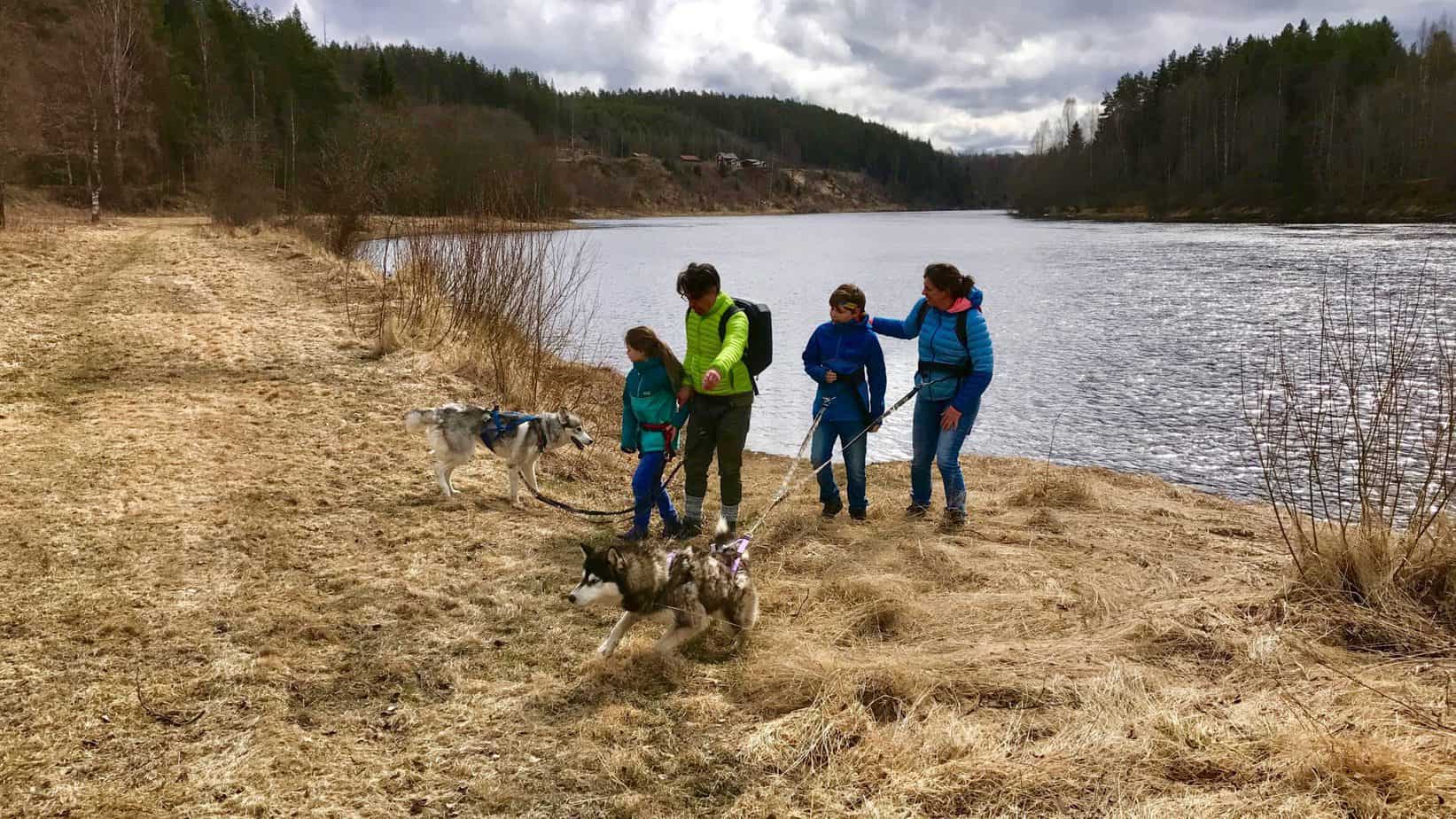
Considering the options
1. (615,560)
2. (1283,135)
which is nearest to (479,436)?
(615,560)

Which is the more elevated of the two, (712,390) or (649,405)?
(712,390)

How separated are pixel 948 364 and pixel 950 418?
398mm

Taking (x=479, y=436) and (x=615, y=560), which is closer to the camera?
(x=615, y=560)

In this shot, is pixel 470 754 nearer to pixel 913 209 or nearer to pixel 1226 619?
pixel 1226 619

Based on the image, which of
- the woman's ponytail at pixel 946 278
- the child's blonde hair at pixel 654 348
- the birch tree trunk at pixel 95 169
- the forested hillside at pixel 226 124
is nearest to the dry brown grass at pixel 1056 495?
the woman's ponytail at pixel 946 278

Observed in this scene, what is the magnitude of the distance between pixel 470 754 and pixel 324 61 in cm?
6832

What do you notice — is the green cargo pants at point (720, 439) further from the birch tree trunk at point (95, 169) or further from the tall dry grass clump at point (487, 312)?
the birch tree trunk at point (95, 169)

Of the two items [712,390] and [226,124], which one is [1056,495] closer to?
[712,390]

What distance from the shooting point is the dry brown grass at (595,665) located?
10.5 feet

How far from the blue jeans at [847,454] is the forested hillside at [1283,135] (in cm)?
5347

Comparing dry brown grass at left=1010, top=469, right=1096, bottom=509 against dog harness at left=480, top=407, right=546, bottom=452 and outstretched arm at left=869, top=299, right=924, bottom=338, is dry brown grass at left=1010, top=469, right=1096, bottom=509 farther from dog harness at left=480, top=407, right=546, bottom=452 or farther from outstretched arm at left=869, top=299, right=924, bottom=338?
dog harness at left=480, top=407, right=546, bottom=452

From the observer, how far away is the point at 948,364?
6355 mm

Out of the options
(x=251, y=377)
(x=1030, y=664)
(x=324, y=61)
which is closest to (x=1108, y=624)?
(x=1030, y=664)

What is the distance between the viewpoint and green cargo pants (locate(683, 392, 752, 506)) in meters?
5.79
